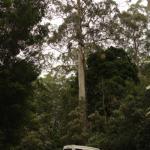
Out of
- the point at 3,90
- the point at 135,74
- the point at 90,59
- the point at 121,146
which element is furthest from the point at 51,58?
the point at 3,90

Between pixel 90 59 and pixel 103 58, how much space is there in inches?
43.0

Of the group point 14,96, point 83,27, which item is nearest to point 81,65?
point 83,27

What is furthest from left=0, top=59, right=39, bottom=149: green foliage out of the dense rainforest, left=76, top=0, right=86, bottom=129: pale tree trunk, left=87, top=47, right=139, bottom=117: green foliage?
left=76, top=0, right=86, bottom=129: pale tree trunk

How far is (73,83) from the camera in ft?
111

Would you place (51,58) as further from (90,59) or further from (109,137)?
(109,137)

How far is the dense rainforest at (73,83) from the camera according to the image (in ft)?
63.4

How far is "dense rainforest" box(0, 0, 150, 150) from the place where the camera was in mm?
19328

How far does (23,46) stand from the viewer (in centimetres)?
1995

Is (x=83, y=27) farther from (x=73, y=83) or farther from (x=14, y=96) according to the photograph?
(x=14, y=96)

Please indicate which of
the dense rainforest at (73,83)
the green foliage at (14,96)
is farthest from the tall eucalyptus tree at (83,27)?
the green foliage at (14,96)

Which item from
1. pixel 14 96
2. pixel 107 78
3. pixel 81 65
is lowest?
Result: pixel 14 96

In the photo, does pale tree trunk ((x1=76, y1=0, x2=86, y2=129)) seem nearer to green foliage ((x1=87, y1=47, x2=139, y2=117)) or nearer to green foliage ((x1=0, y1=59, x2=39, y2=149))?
green foliage ((x1=87, y1=47, x2=139, y2=117))

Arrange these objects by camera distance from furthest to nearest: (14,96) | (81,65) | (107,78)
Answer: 1. (81,65)
2. (107,78)
3. (14,96)

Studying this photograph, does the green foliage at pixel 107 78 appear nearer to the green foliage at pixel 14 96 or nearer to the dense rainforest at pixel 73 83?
the dense rainforest at pixel 73 83
